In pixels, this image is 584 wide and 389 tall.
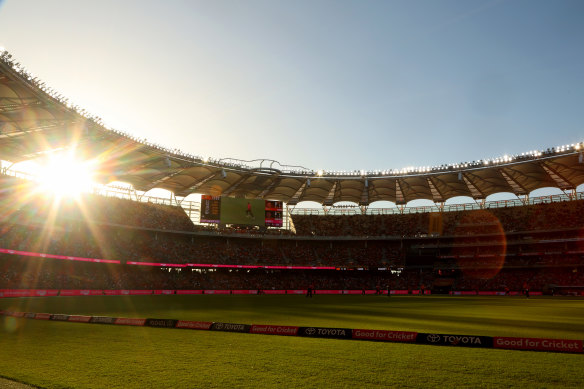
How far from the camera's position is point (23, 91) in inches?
1517

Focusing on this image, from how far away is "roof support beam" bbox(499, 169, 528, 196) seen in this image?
6688cm

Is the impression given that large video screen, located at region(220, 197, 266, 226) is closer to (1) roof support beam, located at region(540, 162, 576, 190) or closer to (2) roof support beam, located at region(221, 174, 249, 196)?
(2) roof support beam, located at region(221, 174, 249, 196)

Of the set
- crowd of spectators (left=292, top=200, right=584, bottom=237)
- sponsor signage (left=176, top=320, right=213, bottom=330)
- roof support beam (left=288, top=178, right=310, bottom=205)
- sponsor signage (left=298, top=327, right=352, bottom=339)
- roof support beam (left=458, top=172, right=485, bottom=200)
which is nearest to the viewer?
sponsor signage (left=298, top=327, right=352, bottom=339)

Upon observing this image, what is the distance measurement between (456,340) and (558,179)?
213ft

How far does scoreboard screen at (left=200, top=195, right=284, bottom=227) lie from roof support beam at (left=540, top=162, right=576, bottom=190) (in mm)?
42689

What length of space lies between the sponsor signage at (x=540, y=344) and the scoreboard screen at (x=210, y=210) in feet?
205

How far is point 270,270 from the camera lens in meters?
76.8

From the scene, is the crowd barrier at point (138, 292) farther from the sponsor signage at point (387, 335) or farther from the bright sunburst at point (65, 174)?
the sponsor signage at point (387, 335)

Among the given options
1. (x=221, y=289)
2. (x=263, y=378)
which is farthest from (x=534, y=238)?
(x=263, y=378)

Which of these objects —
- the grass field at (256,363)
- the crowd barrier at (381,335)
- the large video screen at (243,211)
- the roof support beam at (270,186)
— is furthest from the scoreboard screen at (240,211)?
the grass field at (256,363)

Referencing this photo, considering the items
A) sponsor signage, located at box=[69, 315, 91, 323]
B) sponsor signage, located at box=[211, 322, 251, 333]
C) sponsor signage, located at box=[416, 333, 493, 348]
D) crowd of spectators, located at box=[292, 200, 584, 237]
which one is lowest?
sponsor signage, located at box=[69, 315, 91, 323]

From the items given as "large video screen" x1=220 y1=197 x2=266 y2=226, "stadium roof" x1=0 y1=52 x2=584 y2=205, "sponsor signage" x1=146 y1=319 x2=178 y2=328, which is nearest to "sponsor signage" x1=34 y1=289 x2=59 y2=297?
"stadium roof" x1=0 y1=52 x2=584 y2=205

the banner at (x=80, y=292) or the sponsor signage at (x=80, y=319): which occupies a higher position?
the sponsor signage at (x=80, y=319)

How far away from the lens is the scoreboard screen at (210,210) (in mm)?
71188
